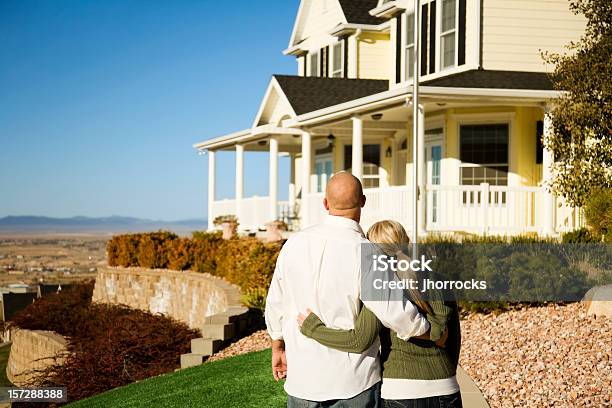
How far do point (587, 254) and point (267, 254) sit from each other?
568 cm

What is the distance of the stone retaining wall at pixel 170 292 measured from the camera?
16891 mm

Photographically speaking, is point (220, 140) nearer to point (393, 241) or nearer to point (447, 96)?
point (447, 96)

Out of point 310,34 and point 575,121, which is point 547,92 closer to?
point 575,121

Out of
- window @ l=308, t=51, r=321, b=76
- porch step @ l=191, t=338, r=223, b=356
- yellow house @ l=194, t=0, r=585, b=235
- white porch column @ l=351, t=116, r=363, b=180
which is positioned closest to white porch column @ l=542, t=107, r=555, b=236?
yellow house @ l=194, t=0, r=585, b=235

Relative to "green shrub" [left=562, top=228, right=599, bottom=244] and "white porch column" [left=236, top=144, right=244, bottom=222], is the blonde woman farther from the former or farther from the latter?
"white porch column" [left=236, top=144, right=244, bottom=222]

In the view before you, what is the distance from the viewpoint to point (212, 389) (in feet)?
30.2

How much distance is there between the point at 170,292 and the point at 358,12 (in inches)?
410

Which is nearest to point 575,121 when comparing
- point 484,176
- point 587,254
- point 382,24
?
point 587,254

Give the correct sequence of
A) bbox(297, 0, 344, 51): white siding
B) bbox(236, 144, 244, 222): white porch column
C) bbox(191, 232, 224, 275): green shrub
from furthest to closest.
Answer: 1. bbox(297, 0, 344, 51): white siding
2. bbox(236, 144, 244, 222): white porch column
3. bbox(191, 232, 224, 275): green shrub

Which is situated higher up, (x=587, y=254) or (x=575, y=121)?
(x=575, y=121)

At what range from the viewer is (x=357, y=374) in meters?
4.37

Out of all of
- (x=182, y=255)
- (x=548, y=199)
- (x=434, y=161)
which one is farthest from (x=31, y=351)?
(x=548, y=199)

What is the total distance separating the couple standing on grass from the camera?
4.33 metres

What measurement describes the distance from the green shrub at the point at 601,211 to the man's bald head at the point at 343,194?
763cm
